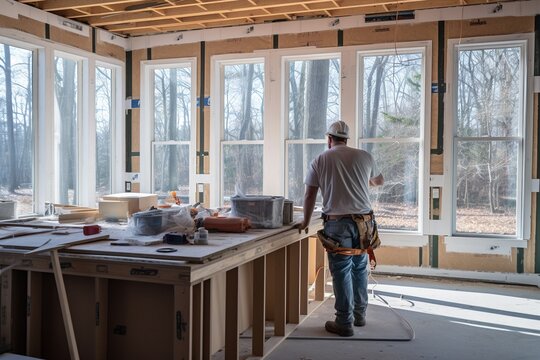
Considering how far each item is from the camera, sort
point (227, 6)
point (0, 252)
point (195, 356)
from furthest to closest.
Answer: point (227, 6), point (0, 252), point (195, 356)

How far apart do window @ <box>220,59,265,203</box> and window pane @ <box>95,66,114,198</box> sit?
1.63 metres

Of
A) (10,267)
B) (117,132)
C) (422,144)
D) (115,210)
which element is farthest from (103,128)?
(10,267)

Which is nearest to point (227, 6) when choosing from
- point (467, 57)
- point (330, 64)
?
point (330, 64)

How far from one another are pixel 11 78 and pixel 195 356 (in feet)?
14.0

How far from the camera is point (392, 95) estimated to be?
229 inches

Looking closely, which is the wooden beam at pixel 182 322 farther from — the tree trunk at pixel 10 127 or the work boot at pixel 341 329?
the tree trunk at pixel 10 127

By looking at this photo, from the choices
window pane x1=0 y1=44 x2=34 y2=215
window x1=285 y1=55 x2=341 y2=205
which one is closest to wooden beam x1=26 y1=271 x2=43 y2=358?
window pane x1=0 y1=44 x2=34 y2=215

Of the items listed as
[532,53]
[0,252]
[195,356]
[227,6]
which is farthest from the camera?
[227,6]

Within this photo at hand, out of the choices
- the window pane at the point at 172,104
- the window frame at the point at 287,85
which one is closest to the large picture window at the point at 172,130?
the window pane at the point at 172,104

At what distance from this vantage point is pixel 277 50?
20.2ft

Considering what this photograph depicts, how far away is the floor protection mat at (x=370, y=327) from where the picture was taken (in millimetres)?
3689

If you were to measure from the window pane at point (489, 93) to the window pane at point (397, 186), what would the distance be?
0.63 m

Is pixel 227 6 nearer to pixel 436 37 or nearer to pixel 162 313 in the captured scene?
pixel 436 37

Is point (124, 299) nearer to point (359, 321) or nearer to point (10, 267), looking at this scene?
point (10, 267)
